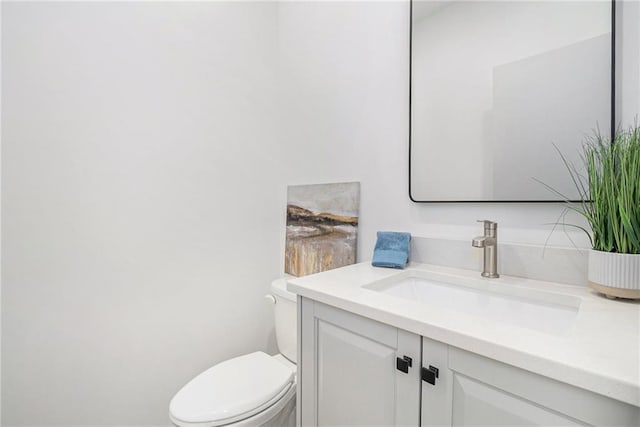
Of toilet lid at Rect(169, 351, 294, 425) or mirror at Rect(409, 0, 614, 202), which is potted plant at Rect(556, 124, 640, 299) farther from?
toilet lid at Rect(169, 351, 294, 425)

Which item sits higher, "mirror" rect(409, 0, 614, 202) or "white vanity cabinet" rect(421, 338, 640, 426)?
"mirror" rect(409, 0, 614, 202)

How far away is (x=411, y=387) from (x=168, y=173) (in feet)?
4.25

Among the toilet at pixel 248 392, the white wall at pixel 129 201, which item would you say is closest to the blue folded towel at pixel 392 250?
the toilet at pixel 248 392

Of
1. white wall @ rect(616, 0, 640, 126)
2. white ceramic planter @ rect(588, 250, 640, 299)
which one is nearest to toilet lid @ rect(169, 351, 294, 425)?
white ceramic planter @ rect(588, 250, 640, 299)

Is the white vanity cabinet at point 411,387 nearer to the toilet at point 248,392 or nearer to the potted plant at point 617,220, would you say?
the toilet at point 248,392

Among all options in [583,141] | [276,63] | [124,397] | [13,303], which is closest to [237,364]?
[124,397]

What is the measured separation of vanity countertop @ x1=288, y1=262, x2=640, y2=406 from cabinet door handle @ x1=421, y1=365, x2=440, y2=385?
2.7 inches

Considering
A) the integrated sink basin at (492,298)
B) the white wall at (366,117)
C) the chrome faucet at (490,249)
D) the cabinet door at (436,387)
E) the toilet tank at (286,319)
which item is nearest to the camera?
the cabinet door at (436,387)

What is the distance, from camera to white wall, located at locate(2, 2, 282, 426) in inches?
43.8

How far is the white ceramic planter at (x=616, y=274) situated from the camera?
0.67 m

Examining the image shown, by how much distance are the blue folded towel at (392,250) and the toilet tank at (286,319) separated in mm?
458

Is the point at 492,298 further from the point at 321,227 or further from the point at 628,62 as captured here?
the point at 321,227

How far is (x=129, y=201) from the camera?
1311mm

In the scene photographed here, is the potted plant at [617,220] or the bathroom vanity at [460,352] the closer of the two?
the bathroom vanity at [460,352]
